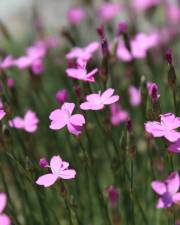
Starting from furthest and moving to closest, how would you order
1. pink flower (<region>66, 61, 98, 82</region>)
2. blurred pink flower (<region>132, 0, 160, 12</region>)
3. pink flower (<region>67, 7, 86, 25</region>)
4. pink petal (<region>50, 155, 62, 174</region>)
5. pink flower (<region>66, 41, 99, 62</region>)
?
1. pink flower (<region>67, 7, 86, 25</region>)
2. blurred pink flower (<region>132, 0, 160, 12</region>)
3. pink flower (<region>66, 41, 99, 62</region>)
4. pink flower (<region>66, 61, 98, 82</region>)
5. pink petal (<region>50, 155, 62, 174</region>)

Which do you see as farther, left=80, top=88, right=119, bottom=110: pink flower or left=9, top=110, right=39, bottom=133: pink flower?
left=9, top=110, right=39, bottom=133: pink flower

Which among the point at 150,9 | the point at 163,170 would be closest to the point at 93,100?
the point at 163,170

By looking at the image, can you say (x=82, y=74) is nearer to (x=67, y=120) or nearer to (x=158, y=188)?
(x=67, y=120)

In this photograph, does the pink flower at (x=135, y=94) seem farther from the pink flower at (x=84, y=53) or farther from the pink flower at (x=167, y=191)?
the pink flower at (x=167, y=191)

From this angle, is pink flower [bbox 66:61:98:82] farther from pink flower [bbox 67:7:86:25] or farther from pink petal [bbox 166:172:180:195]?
pink flower [bbox 67:7:86:25]

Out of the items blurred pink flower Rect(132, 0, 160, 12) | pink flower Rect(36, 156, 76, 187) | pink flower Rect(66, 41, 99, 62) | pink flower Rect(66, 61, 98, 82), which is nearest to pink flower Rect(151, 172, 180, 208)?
pink flower Rect(36, 156, 76, 187)
